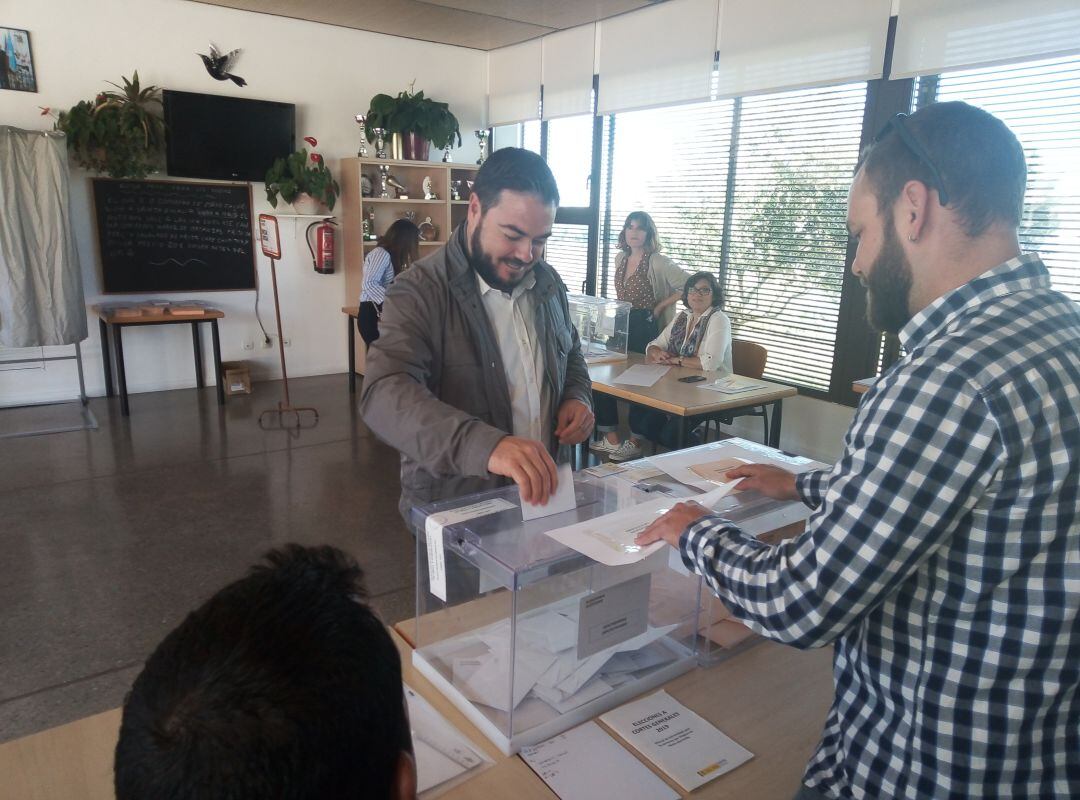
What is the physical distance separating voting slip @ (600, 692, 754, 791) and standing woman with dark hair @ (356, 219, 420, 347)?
4.44m

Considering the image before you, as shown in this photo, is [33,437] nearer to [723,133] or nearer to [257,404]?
[257,404]

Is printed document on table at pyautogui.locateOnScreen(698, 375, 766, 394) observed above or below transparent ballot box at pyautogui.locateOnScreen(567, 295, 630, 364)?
below

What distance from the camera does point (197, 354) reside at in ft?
18.8

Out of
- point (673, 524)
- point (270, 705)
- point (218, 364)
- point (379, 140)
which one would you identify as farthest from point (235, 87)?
point (270, 705)

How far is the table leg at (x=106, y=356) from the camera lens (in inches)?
213

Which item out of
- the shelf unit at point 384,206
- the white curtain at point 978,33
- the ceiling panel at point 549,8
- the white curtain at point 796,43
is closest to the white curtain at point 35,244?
the shelf unit at point 384,206

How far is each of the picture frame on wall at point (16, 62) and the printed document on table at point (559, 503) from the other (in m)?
5.82

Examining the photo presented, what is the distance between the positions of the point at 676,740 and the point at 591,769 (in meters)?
0.15

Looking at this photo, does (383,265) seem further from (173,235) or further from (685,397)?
(685,397)

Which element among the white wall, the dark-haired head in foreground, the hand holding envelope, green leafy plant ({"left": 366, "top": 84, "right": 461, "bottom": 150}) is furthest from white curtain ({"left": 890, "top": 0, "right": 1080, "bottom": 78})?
the white wall

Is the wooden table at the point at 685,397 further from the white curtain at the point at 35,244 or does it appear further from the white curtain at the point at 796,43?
the white curtain at the point at 35,244

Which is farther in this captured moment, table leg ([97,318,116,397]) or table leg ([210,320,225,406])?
table leg ([210,320,225,406])

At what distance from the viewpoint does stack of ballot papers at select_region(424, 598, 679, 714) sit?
1.09 meters

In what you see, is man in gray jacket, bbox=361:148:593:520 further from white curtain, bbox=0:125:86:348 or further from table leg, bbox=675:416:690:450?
white curtain, bbox=0:125:86:348
